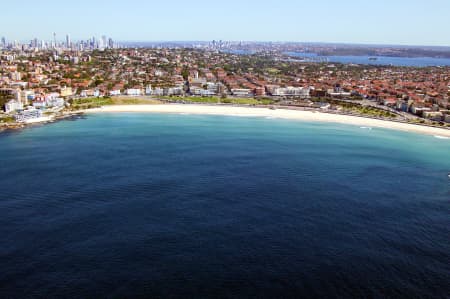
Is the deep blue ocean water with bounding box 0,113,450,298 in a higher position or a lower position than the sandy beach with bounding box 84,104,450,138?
lower

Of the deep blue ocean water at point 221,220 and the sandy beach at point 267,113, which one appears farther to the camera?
the sandy beach at point 267,113

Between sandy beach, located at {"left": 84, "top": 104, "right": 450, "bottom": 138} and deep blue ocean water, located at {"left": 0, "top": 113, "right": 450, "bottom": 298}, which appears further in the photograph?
sandy beach, located at {"left": 84, "top": 104, "right": 450, "bottom": 138}

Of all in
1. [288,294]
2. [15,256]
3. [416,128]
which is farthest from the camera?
[416,128]

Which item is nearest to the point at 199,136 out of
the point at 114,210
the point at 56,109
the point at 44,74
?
the point at 114,210

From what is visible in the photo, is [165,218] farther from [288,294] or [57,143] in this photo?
[57,143]

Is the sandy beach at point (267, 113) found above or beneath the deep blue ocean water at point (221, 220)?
above
